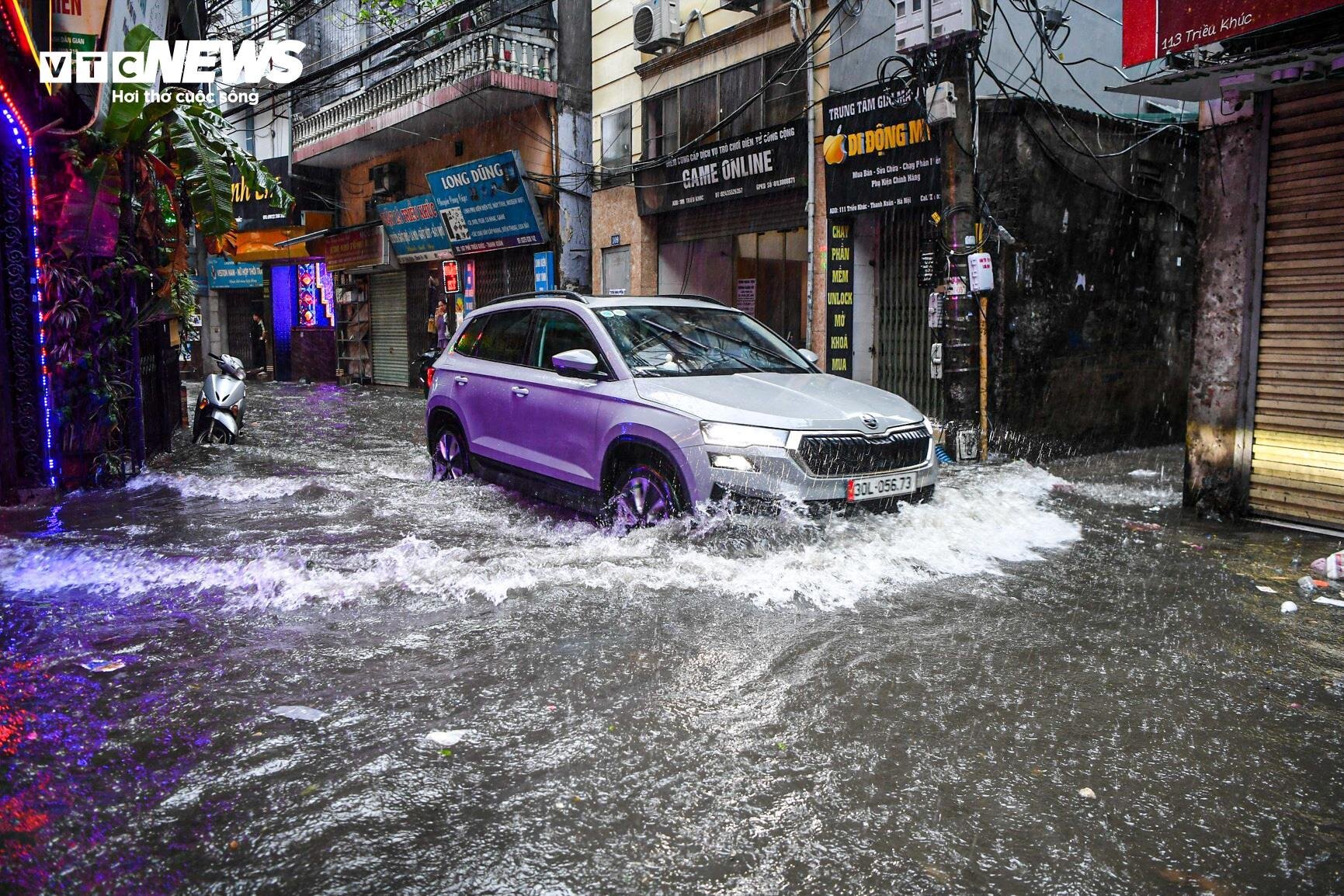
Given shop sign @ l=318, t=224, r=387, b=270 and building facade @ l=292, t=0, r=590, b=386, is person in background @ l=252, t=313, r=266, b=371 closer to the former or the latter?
building facade @ l=292, t=0, r=590, b=386

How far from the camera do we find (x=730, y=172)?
49.0ft

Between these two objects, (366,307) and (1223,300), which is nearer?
(1223,300)

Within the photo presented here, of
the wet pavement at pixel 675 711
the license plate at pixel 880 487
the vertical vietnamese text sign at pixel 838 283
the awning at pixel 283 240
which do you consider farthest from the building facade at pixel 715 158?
the awning at pixel 283 240

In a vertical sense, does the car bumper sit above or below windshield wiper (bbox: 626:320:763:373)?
below

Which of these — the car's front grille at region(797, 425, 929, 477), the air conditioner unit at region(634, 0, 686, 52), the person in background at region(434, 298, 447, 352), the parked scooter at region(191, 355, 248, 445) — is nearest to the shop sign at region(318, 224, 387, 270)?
the person in background at region(434, 298, 447, 352)

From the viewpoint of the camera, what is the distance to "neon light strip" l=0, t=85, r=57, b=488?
7.88 metres

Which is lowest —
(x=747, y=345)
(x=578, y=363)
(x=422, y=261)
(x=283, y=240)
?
(x=578, y=363)

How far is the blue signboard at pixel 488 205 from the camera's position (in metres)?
19.2

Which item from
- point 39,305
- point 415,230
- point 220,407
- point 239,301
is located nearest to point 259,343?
point 239,301

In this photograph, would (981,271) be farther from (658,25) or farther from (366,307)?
(366,307)

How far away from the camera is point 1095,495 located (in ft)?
29.5

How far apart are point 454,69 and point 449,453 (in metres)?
12.8

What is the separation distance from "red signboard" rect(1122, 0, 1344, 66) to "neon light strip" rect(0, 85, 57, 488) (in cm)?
906

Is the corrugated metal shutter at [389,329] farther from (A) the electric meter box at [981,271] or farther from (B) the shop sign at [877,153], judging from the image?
(A) the electric meter box at [981,271]
